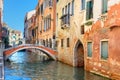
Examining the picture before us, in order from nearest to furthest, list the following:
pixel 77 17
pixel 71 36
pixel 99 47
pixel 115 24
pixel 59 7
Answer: pixel 115 24 → pixel 99 47 → pixel 77 17 → pixel 71 36 → pixel 59 7

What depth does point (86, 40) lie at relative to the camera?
18453 mm

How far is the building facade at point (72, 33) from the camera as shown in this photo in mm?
20272

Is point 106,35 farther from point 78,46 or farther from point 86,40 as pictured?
point 78,46

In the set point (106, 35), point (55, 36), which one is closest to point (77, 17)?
point (106, 35)

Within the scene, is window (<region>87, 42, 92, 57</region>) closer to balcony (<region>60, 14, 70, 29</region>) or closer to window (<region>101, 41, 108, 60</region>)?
window (<region>101, 41, 108, 60</region>)

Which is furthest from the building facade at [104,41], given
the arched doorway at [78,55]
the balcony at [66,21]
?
the balcony at [66,21]

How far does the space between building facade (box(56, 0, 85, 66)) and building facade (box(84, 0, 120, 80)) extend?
189 centimetres

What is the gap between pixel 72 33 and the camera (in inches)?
877

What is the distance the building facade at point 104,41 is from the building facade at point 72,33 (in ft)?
6.20

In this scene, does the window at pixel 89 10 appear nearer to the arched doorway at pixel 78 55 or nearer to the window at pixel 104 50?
the window at pixel 104 50

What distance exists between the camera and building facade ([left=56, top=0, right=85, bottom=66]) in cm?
2027

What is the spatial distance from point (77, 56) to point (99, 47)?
5.48m

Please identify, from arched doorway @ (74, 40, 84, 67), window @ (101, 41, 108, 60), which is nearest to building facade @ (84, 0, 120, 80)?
window @ (101, 41, 108, 60)

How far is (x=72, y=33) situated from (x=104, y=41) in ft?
23.0
